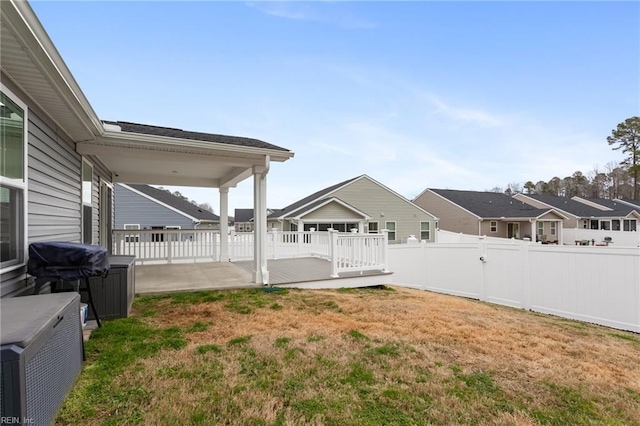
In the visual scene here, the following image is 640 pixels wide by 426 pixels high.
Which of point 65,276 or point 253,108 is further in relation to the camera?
point 253,108

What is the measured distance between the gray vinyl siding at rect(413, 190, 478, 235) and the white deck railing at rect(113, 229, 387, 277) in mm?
17128

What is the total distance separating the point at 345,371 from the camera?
279 cm

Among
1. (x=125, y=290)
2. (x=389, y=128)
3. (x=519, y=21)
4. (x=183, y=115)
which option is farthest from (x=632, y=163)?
(x=125, y=290)

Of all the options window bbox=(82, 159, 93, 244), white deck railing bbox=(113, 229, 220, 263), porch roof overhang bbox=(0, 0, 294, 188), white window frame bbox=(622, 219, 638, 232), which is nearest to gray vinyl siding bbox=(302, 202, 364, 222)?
white deck railing bbox=(113, 229, 220, 263)

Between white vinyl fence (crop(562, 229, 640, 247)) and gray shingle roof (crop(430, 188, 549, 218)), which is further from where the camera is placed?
gray shingle roof (crop(430, 188, 549, 218))

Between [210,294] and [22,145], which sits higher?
[22,145]

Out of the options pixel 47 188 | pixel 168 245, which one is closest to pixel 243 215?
pixel 168 245

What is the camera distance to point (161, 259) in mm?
9086

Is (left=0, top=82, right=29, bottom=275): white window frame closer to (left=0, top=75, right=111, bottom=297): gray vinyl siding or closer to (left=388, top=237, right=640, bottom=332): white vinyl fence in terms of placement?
(left=0, top=75, right=111, bottom=297): gray vinyl siding

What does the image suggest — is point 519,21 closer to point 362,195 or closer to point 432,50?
point 432,50

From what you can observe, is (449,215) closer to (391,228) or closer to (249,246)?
(391,228)

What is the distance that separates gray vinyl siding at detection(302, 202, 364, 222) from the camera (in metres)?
18.2

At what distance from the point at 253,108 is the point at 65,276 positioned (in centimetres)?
1124

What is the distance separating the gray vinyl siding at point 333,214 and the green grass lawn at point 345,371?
13.6 metres
